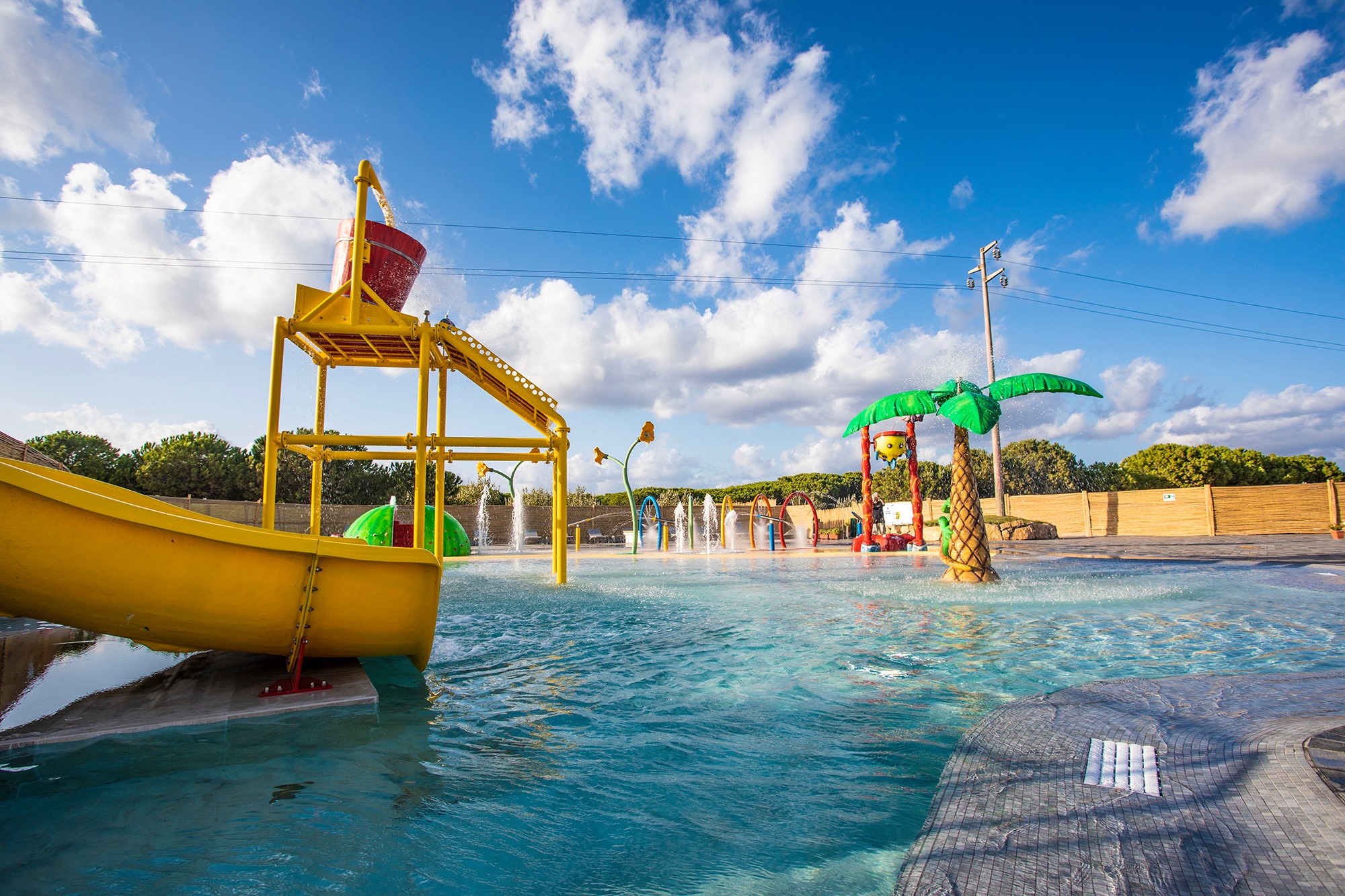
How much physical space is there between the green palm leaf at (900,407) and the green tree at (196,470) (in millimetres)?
34173

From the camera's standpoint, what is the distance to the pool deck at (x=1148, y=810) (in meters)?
1.85

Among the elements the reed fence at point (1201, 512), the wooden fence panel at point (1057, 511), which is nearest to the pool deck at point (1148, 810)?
the reed fence at point (1201, 512)

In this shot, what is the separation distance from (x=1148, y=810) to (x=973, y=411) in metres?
8.39

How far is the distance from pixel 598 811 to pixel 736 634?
4.15 metres

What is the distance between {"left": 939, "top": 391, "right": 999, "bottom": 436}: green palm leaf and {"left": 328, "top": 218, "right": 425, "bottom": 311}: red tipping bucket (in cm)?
888

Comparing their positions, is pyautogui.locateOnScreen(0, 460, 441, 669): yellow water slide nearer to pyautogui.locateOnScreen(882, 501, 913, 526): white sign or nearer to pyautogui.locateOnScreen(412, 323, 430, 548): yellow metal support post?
pyautogui.locateOnScreen(412, 323, 430, 548): yellow metal support post

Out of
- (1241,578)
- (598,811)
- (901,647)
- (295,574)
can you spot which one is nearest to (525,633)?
(295,574)

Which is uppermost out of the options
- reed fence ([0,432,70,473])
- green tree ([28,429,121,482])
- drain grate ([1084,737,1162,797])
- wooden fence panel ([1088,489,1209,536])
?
green tree ([28,429,121,482])

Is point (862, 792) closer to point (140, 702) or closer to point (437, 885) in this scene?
point (437, 885)

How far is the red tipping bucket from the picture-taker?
31.2 ft

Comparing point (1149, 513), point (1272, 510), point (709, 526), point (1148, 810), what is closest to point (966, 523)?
point (1148, 810)

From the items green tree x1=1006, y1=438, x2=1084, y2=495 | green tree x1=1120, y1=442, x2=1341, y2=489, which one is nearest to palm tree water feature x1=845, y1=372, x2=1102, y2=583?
green tree x1=1120, y1=442, x2=1341, y2=489

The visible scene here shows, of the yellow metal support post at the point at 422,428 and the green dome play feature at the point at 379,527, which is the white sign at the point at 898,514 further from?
the yellow metal support post at the point at 422,428

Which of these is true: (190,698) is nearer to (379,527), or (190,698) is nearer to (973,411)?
(973,411)
